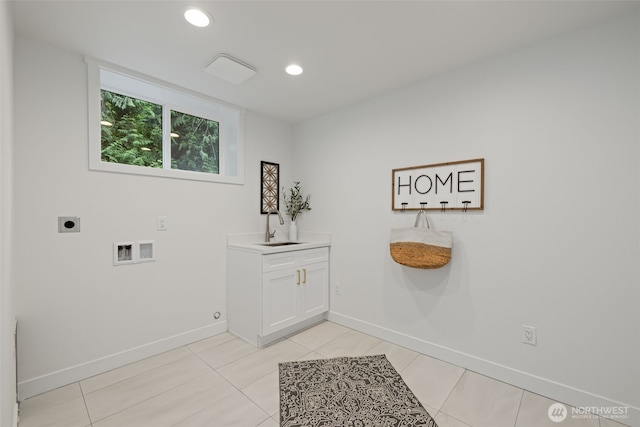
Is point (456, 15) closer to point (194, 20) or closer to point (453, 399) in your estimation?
point (194, 20)

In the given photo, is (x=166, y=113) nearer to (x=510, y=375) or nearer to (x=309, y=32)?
(x=309, y=32)

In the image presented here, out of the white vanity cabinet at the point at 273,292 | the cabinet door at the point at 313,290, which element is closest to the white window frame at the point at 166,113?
the white vanity cabinet at the point at 273,292

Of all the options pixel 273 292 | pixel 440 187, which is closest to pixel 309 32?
pixel 440 187

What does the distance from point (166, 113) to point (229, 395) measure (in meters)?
2.47

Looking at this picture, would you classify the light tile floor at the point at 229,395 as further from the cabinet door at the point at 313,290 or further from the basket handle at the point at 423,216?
the basket handle at the point at 423,216

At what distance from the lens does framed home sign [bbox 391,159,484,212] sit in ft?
7.20

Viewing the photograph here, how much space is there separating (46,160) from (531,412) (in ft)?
11.8

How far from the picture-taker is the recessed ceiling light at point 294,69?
2239mm

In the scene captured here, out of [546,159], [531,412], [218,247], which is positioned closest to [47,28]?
[218,247]

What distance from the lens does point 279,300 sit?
269cm

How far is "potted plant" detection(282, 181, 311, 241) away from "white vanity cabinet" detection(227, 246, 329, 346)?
1.67 feet

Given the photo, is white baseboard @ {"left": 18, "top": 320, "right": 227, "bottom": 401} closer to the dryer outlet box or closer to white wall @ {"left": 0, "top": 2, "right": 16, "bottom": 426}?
white wall @ {"left": 0, "top": 2, "right": 16, "bottom": 426}

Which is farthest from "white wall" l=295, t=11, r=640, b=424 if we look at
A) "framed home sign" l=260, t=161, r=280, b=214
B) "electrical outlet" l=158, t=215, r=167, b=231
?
"electrical outlet" l=158, t=215, r=167, b=231

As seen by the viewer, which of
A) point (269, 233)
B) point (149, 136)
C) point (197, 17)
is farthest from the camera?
point (269, 233)
